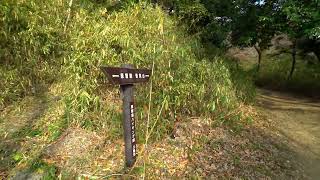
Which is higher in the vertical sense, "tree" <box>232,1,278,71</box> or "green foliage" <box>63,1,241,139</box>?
"tree" <box>232,1,278,71</box>

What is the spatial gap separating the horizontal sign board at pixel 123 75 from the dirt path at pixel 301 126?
126 inches

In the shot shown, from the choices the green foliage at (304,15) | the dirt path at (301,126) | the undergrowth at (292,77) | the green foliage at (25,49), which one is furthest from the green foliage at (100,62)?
the undergrowth at (292,77)

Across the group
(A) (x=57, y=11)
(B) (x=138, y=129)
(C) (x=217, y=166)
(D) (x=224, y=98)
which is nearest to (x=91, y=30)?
(A) (x=57, y=11)

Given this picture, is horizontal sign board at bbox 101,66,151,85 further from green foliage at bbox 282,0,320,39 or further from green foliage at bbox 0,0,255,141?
green foliage at bbox 282,0,320,39

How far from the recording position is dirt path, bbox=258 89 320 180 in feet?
20.8

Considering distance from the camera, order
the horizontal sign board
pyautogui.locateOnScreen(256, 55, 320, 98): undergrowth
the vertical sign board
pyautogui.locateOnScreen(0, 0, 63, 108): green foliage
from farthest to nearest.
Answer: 1. pyautogui.locateOnScreen(256, 55, 320, 98): undergrowth
2. pyautogui.locateOnScreen(0, 0, 63, 108): green foliage
3. the vertical sign board
4. the horizontal sign board

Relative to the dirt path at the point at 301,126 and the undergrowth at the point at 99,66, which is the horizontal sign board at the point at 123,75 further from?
the dirt path at the point at 301,126

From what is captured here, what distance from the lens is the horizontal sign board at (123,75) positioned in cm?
369

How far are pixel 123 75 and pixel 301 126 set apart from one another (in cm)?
583

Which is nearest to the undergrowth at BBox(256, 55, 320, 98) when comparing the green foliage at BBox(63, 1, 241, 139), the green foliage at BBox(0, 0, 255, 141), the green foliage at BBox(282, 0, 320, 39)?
the green foliage at BBox(282, 0, 320, 39)

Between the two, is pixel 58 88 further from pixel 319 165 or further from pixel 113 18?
pixel 319 165

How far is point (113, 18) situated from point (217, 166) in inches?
152

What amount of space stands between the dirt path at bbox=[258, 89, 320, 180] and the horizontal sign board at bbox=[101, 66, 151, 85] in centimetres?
319

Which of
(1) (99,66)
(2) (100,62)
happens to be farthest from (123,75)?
(2) (100,62)
